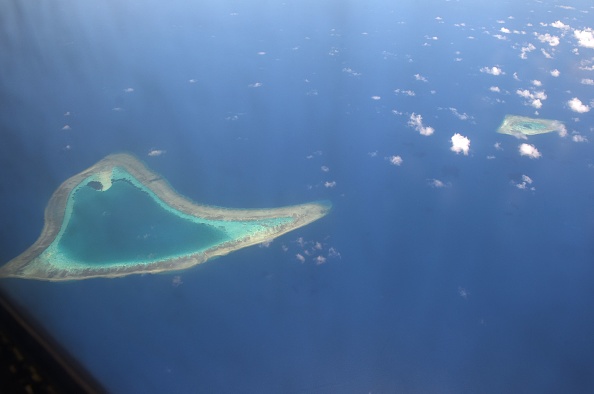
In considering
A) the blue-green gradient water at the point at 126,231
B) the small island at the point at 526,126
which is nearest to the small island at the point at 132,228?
the blue-green gradient water at the point at 126,231

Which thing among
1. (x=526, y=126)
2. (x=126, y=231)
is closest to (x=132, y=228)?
(x=126, y=231)

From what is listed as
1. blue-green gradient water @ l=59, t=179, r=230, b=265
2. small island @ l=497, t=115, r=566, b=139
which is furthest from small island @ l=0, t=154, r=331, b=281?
small island @ l=497, t=115, r=566, b=139

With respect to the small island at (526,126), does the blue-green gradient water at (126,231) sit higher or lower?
higher

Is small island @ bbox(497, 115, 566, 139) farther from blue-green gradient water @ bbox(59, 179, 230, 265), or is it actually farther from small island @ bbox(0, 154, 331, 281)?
blue-green gradient water @ bbox(59, 179, 230, 265)

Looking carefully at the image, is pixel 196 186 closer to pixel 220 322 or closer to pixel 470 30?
pixel 220 322

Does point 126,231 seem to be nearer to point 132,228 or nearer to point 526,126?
point 132,228

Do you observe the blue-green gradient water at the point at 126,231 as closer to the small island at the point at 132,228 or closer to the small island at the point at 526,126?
the small island at the point at 132,228
